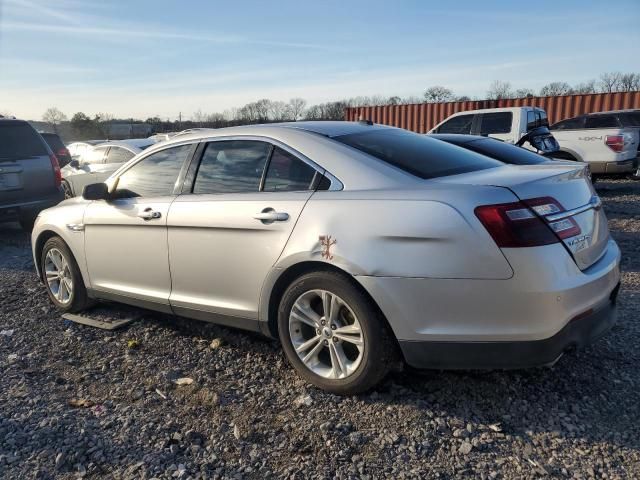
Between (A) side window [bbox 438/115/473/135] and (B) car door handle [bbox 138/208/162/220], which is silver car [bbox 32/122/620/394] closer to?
(B) car door handle [bbox 138/208/162/220]

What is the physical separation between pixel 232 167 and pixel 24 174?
5.88 meters

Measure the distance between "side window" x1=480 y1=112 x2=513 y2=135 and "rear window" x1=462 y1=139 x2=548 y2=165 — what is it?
27.2 feet

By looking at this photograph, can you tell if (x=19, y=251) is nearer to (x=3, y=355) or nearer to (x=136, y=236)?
(x=3, y=355)

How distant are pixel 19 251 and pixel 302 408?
6.22 meters

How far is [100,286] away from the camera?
176 inches

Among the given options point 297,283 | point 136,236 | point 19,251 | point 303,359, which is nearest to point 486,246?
point 297,283

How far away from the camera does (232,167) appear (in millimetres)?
3695

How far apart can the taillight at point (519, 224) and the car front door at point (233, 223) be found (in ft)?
3.50

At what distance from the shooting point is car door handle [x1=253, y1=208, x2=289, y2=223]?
322cm

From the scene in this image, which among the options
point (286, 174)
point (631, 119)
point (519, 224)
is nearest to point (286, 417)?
point (286, 174)

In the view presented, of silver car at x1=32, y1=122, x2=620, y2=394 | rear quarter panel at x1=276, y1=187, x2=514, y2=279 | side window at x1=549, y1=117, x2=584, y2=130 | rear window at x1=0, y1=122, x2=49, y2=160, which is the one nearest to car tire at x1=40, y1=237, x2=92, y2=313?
silver car at x1=32, y1=122, x2=620, y2=394

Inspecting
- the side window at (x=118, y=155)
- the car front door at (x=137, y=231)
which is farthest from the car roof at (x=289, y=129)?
the side window at (x=118, y=155)

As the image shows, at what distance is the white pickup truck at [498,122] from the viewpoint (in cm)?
1240

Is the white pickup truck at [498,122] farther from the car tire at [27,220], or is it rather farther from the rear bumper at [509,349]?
the rear bumper at [509,349]
